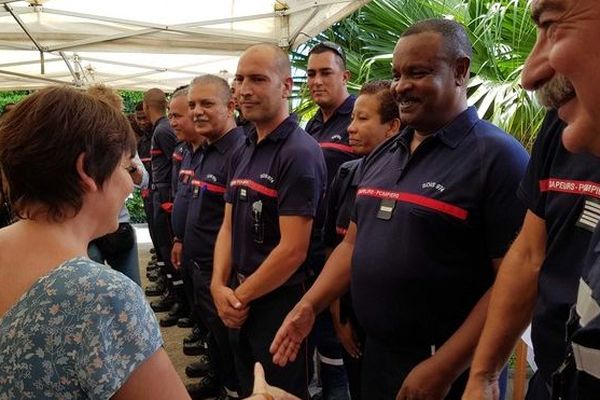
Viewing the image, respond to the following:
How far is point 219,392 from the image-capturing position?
357 cm

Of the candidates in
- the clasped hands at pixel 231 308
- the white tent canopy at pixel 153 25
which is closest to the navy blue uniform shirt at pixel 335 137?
the clasped hands at pixel 231 308

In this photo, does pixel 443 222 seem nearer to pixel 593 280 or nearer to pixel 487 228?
pixel 487 228

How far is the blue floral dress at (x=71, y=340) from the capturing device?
1.03 m

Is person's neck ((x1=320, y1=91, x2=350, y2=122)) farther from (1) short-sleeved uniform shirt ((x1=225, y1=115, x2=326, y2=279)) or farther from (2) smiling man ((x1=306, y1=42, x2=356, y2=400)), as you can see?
(1) short-sleeved uniform shirt ((x1=225, y1=115, x2=326, y2=279))

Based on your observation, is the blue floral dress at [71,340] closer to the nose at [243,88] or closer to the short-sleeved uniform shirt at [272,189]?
the short-sleeved uniform shirt at [272,189]

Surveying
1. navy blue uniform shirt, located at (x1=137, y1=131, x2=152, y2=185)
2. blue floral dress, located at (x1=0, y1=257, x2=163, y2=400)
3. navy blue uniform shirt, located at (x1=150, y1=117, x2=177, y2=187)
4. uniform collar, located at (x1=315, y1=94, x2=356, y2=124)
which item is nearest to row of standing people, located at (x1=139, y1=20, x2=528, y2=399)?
blue floral dress, located at (x1=0, y1=257, x2=163, y2=400)

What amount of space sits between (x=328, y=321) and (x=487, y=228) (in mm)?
1869

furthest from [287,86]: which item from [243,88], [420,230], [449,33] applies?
[420,230]

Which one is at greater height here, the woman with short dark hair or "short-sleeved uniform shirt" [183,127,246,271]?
the woman with short dark hair

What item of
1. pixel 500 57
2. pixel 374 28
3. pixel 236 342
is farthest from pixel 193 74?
pixel 236 342

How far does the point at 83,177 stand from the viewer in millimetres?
1169

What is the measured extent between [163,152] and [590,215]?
4.60m

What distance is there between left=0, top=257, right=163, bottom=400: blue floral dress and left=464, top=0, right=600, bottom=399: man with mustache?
806mm

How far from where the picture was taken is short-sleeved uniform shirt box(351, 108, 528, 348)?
Answer: 1.58 m
